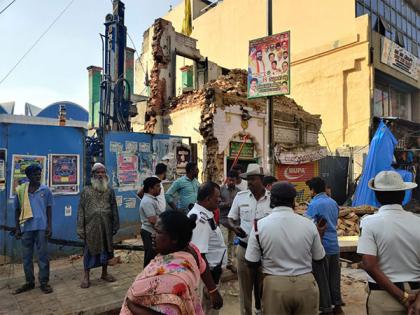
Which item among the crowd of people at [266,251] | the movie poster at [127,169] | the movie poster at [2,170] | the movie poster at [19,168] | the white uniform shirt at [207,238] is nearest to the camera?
the crowd of people at [266,251]

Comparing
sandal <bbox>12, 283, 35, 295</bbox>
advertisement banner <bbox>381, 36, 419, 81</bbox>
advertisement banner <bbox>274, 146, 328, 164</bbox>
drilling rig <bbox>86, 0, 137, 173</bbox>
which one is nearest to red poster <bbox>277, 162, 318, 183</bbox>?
advertisement banner <bbox>274, 146, 328, 164</bbox>

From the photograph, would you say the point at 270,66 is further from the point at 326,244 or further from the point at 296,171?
the point at 296,171

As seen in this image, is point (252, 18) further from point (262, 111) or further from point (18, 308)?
point (18, 308)

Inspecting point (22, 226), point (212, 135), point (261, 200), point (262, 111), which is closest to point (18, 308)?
point (22, 226)

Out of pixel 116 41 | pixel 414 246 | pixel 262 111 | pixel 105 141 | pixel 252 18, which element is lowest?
pixel 414 246

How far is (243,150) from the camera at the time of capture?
1210 centimetres

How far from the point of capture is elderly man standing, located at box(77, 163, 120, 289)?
535 cm

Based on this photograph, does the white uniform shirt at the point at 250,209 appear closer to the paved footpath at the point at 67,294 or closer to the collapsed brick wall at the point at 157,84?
the paved footpath at the point at 67,294

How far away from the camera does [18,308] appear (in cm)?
462

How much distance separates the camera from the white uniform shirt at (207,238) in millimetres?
3180

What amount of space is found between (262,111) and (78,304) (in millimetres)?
9326

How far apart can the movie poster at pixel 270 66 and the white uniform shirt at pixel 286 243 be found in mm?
4715

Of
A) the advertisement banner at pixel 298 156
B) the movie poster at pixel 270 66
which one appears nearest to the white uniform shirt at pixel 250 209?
the movie poster at pixel 270 66

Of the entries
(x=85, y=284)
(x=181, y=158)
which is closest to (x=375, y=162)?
(x=181, y=158)
